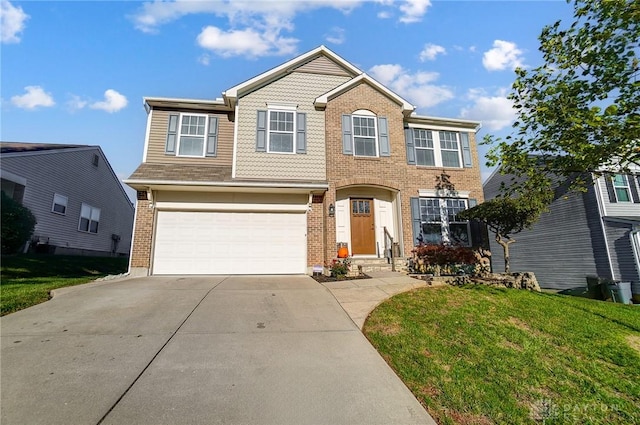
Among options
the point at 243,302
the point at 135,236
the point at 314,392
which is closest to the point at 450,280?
the point at 243,302

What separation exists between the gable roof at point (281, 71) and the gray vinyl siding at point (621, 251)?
13062mm

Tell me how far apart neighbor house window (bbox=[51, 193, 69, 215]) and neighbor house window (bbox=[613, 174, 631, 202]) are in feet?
91.1

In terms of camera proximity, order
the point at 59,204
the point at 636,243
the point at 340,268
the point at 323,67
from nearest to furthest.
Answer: the point at 340,268 < the point at 636,243 < the point at 323,67 < the point at 59,204

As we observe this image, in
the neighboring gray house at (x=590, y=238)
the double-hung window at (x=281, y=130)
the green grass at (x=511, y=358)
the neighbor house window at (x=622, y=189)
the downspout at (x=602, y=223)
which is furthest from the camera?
the neighbor house window at (x=622, y=189)

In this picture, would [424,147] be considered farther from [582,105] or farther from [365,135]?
[582,105]

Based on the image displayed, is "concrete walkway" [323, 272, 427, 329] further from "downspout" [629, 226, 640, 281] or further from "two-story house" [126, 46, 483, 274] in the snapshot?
"downspout" [629, 226, 640, 281]

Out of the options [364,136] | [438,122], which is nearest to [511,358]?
[364,136]

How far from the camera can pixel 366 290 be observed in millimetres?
7527

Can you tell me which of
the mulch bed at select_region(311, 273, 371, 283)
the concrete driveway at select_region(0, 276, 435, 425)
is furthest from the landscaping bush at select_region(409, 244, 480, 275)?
the concrete driveway at select_region(0, 276, 435, 425)

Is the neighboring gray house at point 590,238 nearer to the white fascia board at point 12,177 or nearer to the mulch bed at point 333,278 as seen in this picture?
the mulch bed at point 333,278

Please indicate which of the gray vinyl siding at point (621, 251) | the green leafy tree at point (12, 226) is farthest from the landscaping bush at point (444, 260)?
the green leafy tree at point (12, 226)

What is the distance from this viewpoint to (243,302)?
6.52m

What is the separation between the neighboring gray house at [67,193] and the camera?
45.5 feet

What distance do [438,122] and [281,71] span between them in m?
6.94
